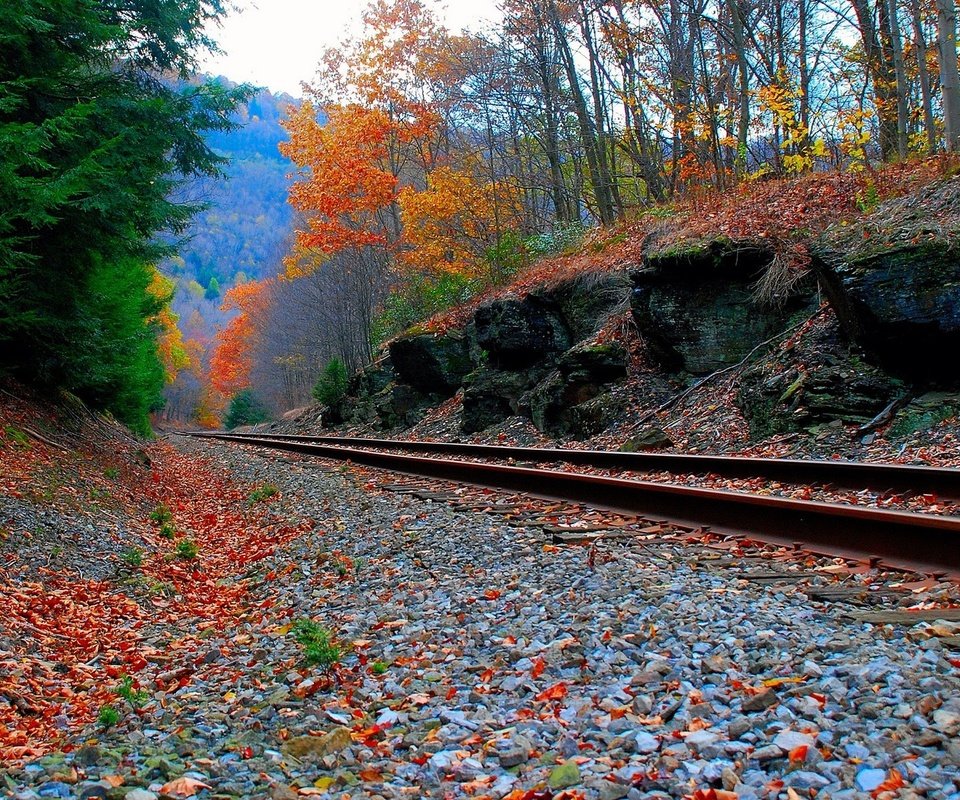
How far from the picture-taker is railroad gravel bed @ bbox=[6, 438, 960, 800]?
8.09ft

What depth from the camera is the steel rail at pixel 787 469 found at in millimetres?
5883

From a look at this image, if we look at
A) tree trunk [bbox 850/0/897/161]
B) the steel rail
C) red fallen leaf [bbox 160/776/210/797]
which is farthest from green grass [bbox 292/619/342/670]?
tree trunk [bbox 850/0/897/161]

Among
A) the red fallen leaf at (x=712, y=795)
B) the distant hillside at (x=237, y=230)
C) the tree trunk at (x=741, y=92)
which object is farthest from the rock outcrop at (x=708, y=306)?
the distant hillside at (x=237, y=230)

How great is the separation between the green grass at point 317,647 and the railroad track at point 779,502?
303cm

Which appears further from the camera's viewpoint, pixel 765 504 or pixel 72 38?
pixel 72 38

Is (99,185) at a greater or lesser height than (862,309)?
greater

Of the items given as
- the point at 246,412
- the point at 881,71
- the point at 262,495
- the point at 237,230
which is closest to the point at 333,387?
the point at 262,495

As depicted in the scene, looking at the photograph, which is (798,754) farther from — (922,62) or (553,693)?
(922,62)

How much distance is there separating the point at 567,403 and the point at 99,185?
8.35 meters

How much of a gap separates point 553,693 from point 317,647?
51.1 inches

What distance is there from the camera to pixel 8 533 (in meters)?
6.63

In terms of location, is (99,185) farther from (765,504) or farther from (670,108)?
(670,108)

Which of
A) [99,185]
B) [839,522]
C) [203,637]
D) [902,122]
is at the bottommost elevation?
[203,637]

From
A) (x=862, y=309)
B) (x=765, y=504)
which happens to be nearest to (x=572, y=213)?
(x=862, y=309)
